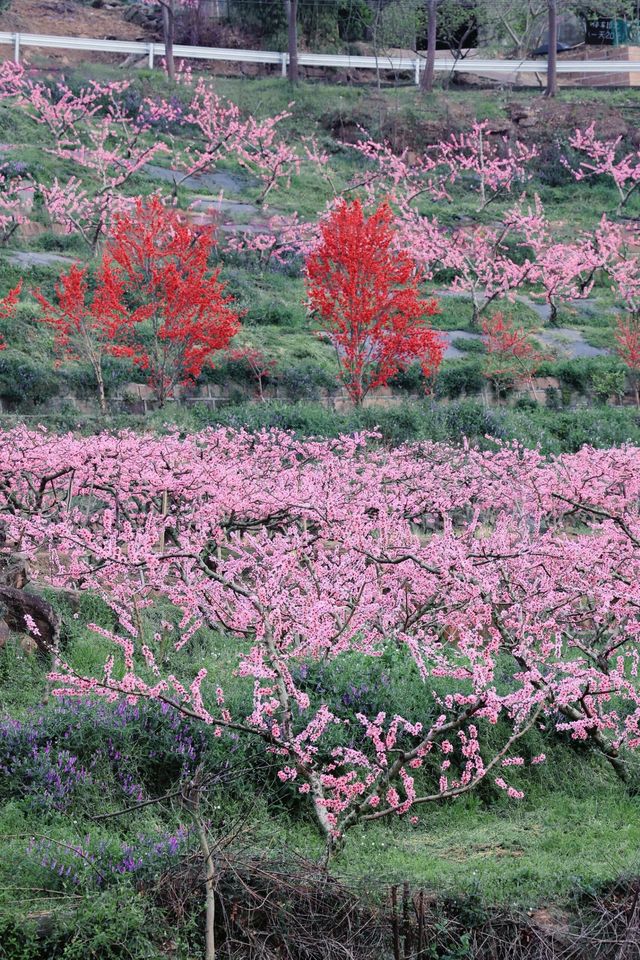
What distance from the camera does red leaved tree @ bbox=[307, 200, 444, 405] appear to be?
20.1 m

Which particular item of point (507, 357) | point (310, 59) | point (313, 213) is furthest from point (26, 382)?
point (310, 59)

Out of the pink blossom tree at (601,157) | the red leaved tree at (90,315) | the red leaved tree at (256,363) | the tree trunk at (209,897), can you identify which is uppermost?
the pink blossom tree at (601,157)

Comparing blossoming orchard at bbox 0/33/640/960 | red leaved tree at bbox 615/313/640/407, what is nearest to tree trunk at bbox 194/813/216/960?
blossoming orchard at bbox 0/33/640/960

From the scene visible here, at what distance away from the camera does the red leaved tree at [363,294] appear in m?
20.1

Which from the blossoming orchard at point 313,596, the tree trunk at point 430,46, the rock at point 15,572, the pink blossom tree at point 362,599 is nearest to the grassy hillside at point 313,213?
the blossoming orchard at point 313,596

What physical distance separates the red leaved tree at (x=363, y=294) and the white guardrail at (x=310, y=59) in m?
29.5

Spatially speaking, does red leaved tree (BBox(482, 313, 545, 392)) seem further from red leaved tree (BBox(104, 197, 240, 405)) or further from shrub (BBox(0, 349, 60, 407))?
shrub (BBox(0, 349, 60, 407))

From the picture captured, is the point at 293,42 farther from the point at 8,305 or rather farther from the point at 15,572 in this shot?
the point at 15,572

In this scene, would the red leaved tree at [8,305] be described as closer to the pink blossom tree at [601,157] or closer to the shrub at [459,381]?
the shrub at [459,381]

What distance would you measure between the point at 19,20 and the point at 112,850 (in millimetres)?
53099

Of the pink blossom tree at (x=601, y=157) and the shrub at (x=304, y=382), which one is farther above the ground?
the pink blossom tree at (x=601, y=157)

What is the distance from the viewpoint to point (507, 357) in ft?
79.2

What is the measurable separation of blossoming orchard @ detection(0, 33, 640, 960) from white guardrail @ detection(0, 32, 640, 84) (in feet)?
52.0

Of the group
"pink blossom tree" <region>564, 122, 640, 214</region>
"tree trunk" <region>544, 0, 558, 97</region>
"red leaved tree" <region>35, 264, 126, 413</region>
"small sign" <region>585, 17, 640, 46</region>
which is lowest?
"red leaved tree" <region>35, 264, 126, 413</region>
